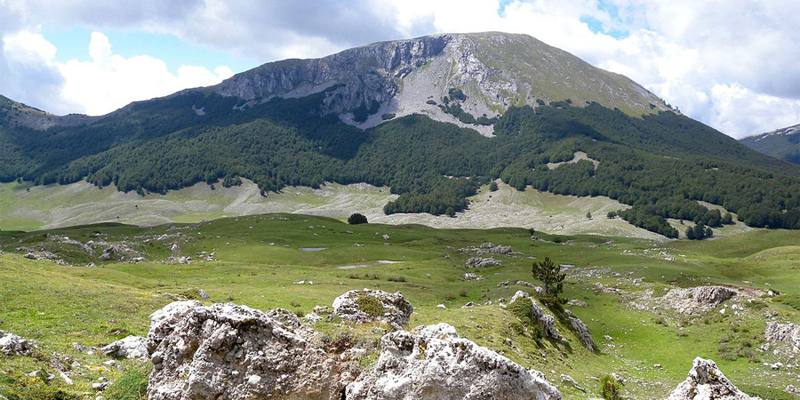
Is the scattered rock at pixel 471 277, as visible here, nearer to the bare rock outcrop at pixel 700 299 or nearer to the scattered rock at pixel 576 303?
the scattered rock at pixel 576 303

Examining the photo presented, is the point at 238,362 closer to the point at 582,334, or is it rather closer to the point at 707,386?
the point at 707,386

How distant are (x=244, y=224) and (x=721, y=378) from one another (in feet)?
477

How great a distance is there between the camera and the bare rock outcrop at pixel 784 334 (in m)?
41.6

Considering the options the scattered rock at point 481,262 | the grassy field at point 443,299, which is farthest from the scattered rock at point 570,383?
the scattered rock at point 481,262

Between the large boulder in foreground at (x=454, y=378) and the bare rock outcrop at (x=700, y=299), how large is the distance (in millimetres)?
46651

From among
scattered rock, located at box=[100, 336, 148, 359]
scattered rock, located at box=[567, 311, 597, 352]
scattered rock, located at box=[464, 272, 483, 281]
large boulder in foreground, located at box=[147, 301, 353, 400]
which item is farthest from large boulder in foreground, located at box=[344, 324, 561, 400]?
scattered rock, located at box=[464, 272, 483, 281]

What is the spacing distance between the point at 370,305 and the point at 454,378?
42.3 feet

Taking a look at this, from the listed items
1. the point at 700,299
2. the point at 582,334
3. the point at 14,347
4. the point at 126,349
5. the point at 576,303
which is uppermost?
the point at 14,347

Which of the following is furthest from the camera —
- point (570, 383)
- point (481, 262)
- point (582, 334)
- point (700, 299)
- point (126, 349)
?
point (481, 262)

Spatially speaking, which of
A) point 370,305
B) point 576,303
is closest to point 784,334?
point 576,303

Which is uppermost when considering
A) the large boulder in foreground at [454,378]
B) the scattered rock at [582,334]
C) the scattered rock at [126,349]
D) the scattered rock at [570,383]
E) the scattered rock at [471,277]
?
the large boulder in foreground at [454,378]

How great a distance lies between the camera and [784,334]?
42781 millimetres

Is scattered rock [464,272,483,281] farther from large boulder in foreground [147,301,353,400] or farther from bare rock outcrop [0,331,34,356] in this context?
large boulder in foreground [147,301,353,400]

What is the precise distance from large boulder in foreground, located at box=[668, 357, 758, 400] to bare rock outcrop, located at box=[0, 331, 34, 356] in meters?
21.6
